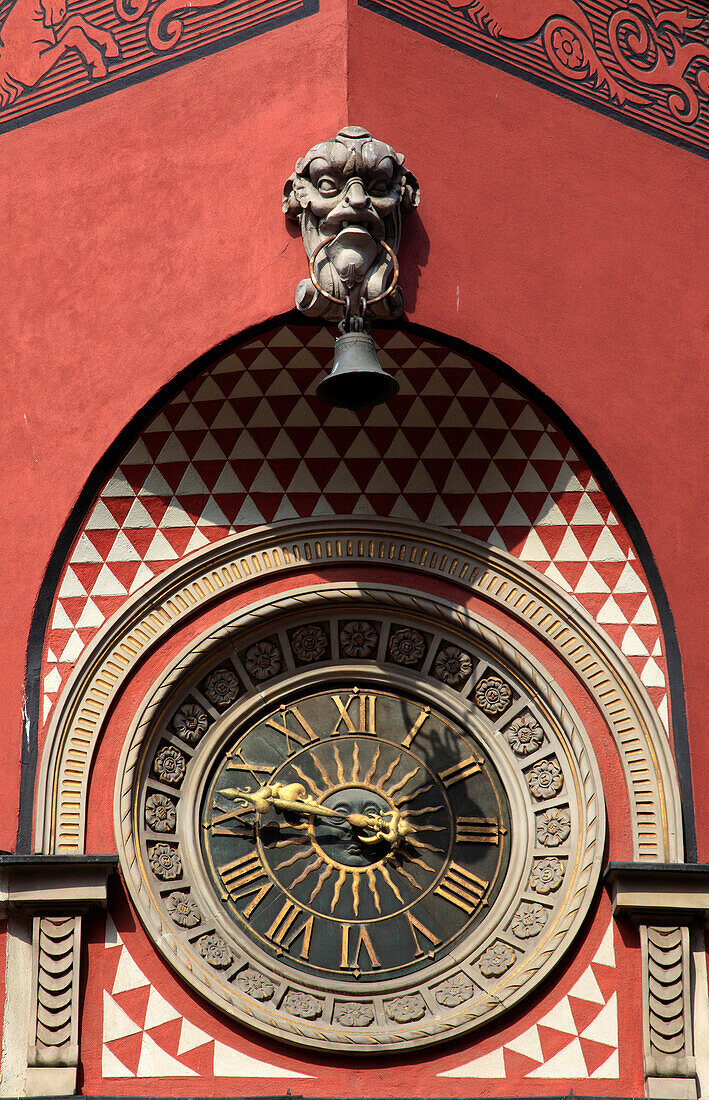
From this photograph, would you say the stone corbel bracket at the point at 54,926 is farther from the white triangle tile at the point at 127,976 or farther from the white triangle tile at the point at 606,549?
the white triangle tile at the point at 606,549

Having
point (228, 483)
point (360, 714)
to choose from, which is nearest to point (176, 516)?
point (228, 483)

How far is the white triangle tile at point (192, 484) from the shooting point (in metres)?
8.55

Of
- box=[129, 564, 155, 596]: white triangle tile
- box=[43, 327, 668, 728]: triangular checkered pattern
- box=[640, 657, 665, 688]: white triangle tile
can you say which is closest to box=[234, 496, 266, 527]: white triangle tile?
box=[43, 327, 668, 728]: triangular checkered pattern

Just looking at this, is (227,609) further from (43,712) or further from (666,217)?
(666,217)

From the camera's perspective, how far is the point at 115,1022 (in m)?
7.73

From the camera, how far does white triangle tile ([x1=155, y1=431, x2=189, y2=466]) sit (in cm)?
849

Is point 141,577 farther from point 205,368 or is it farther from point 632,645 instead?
point 632,645

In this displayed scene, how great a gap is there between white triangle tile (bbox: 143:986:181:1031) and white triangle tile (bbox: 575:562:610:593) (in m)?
2.37

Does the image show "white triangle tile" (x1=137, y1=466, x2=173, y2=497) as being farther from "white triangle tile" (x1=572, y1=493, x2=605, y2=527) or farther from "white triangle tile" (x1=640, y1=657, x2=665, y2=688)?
"white triangle tile" (x1=640, y1=657, x2=665, y2=688)

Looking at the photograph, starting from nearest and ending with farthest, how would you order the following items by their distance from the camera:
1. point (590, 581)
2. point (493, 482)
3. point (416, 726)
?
point (590, 581) → point (416, 726) → point (493, 482)

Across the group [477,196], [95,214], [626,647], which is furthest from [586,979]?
[95,214]

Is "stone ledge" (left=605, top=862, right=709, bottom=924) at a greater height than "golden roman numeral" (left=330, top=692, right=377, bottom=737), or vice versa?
"golden roman numeral" (left=330, top=692, right=377, bottom=737)

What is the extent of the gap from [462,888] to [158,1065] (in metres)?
1.42

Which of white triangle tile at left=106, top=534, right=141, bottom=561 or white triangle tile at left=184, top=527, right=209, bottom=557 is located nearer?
white triangle tile at left=106, top=534, right=141, bottom=561
